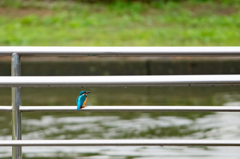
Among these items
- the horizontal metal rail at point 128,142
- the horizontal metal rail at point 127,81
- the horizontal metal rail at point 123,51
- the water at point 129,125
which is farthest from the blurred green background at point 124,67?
the horizontal metal rail at point 127,81

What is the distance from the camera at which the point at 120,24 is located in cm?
1228

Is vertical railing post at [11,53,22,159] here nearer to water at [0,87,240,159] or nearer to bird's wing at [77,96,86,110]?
bird's wing at [77,96,86,110]

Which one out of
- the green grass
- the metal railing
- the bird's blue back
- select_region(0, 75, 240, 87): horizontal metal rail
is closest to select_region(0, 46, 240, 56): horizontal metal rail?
the metal railing

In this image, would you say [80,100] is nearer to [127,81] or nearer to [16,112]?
[16,112]

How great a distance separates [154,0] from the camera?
15.5 meters

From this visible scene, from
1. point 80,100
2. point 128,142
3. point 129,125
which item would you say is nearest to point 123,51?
point 80,100

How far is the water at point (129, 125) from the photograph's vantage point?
4320 millimetres

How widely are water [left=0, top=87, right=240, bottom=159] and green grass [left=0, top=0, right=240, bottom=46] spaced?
2.68m

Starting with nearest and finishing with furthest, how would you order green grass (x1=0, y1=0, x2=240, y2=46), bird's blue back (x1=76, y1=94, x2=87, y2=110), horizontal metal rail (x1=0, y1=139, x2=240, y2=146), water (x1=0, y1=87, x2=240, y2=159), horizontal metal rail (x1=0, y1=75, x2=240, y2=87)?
1. horizontal metal rail (x1=0, y1=75, x2=240, y2=87)
2. horizontal metal rail (x1=0, y1=139, x2=240, y2=146)
3. bird's blue back (x1=76, y1=94, x2=87, y2=110)
4. water (x1=0, y1=87, x2=240, y2=159)
5. green grass (x1=0, y1=0, x2=240, y2=46)

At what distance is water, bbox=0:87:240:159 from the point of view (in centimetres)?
432

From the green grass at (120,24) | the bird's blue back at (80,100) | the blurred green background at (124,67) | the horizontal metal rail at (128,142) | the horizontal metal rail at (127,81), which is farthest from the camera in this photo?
the green grass at (120,24)

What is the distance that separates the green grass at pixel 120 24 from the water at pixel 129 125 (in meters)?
2.68

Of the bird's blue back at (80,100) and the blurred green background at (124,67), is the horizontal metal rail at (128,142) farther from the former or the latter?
the blurred green background at (124,67)

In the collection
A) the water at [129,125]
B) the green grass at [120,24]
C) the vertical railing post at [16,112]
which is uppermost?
the green grass at [120,24]
